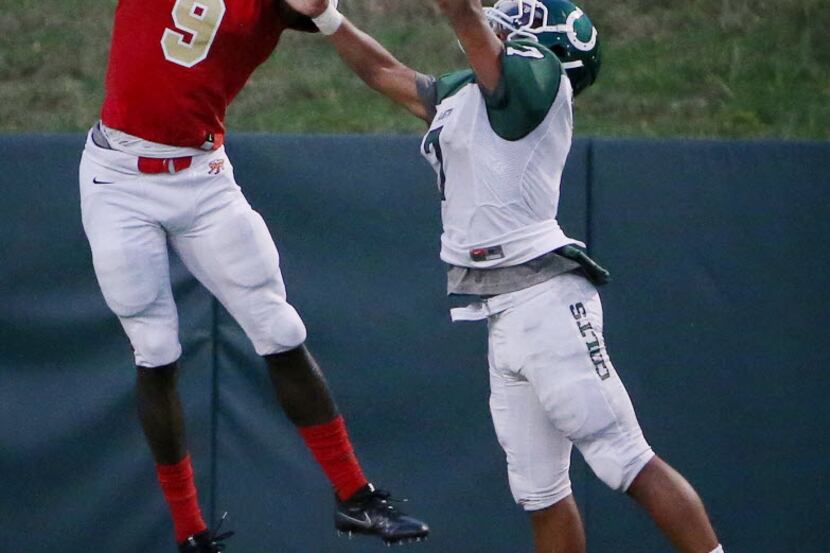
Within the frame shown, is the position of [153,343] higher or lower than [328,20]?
lower

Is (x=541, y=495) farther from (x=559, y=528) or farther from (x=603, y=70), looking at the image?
(x=603, y=70)

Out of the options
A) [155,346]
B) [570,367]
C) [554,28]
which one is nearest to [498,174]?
[554,28]

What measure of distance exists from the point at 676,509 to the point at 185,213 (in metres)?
1.65

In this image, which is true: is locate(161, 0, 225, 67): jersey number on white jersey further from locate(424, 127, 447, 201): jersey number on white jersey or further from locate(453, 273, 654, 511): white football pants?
locate(453, 273, 654, 511): white football pants

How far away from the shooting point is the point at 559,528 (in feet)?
15.6

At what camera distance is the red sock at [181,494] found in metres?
4.66

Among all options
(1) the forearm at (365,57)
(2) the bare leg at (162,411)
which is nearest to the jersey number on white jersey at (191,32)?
(1) the forearm at (365,57)

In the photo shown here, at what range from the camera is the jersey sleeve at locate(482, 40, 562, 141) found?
13.7 feet

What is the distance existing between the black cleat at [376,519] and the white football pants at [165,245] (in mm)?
506

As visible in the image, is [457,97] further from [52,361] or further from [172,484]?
[52,361]

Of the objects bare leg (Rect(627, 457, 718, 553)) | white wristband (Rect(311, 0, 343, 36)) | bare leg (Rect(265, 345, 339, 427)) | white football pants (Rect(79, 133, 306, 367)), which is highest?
white wristband (Rect(311, 0, 343, 36))

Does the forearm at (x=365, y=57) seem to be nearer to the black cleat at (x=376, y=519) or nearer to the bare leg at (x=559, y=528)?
the black cleat at (x=376, y=519)

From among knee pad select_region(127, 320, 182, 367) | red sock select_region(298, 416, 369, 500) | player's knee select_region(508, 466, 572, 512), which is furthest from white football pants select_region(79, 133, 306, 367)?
player's knee select_region(508, 466, 572, 512)

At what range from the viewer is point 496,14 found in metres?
4.52
